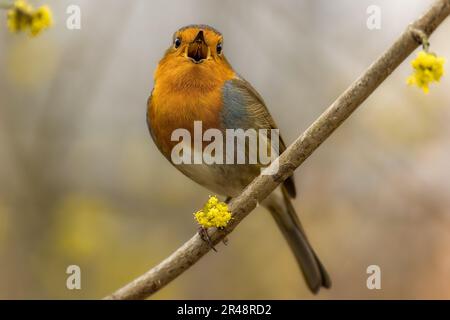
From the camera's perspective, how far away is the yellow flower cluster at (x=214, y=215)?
3.12 meters

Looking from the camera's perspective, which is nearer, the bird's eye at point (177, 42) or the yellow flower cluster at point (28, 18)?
the yellow flower cluster at point (28, 18)

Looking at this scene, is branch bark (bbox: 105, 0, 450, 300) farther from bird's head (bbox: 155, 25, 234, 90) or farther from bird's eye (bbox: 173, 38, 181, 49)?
bird's eye (bbox: 173, 38, 181, 49)

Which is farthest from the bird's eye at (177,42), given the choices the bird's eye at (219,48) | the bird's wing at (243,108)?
the bird's wing at (243,108)

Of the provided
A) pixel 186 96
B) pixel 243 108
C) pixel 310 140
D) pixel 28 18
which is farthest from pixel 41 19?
pixel 243 108

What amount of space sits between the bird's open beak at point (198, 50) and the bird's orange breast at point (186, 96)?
0.07m

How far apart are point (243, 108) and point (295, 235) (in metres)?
1.35

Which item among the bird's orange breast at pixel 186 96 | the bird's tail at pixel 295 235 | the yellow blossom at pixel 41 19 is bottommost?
the yellow blossom at pixel 41 19

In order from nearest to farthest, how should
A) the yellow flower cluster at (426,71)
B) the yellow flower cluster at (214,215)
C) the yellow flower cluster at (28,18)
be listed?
the yellow flower cluster at (28,18)
the yellow flower cluster at (426,71)
the yellow flower cluster at (214,215)

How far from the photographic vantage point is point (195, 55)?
13.0 ft

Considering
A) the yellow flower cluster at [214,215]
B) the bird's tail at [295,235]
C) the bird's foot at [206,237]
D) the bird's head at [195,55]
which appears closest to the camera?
the yellow flower cluster at [214,215]

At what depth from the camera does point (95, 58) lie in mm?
5188

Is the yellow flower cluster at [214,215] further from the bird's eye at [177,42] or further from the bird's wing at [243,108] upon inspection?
the bird's eye at [177,42]

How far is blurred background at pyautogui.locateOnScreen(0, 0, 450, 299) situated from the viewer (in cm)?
508

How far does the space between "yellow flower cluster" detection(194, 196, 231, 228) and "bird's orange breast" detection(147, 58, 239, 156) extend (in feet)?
2.58
